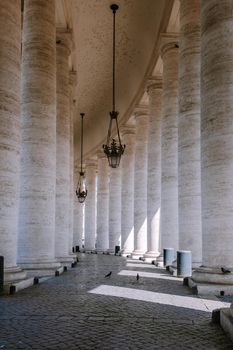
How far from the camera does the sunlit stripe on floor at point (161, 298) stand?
1681 centimetres

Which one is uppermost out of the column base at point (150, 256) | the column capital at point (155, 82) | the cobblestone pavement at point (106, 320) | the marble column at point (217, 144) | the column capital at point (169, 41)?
the column capital at point (169, 41)

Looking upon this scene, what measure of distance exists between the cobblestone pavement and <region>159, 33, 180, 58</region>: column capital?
21.8m

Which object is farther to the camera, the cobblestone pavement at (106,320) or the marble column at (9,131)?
the marble column at (9,131)

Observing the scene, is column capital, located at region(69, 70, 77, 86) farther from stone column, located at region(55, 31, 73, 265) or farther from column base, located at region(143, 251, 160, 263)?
column base, located at region(143, 251, 160, 263)

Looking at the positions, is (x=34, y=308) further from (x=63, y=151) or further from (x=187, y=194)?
(x=63, y=151)

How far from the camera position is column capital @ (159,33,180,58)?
123ft

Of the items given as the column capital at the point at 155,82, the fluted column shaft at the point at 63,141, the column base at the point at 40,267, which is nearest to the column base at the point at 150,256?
the fluted column shaft at the point at 63,141

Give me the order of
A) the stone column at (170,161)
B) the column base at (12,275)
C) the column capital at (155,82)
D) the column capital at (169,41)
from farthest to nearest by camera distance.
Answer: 1. the column capital at (155,82)
2. the column capital at (169,41)
3. the stone column at (170,161)
4. the column base at (12,275)

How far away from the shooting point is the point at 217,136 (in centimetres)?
1994

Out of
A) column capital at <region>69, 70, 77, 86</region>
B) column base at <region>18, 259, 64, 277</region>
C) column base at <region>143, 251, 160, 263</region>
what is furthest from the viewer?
column capital at <region>69, 70, 77, 86</region>

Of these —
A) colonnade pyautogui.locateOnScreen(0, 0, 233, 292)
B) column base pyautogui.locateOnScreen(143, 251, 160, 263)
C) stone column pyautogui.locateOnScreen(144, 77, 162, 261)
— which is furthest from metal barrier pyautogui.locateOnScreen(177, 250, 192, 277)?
column base pyautogui.locateOnScreen(143, 251, 160, 263)

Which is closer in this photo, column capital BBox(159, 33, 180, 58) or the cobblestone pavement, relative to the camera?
the cobblestone pavement

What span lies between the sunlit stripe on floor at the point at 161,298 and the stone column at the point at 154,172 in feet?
64.8

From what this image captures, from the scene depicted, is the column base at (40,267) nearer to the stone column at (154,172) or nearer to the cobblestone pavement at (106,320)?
the cobblestone pavement at (106,320)
